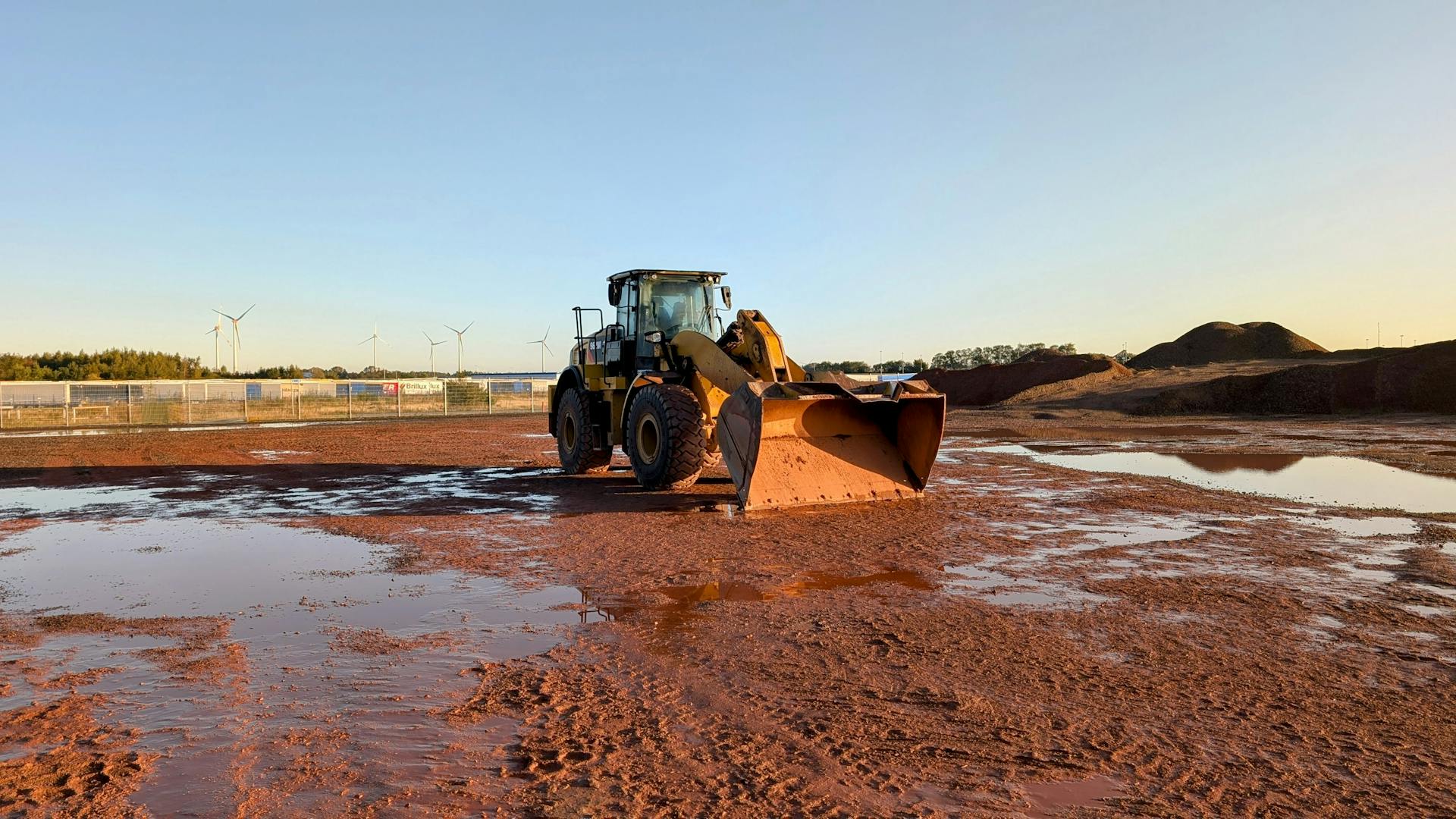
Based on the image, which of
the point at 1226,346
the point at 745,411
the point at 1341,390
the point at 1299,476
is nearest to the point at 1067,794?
the point at 745,411

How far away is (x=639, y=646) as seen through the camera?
17.5ft

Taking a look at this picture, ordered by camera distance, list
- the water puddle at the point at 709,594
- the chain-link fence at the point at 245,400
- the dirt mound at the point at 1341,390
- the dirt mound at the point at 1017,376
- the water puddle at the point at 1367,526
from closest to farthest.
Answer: the water puddle at the point at 709,594
the water puddle at the point at 1367,526
the chain-link fence at the point at 245,400
the dirt mound at the point at 1341,390
the dirt mound at the point at 1017,376

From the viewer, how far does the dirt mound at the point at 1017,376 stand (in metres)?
48.6

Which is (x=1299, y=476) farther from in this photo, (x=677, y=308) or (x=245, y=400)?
(x=245, y=400)

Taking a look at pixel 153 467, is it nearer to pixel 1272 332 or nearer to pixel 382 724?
pixel 382 724

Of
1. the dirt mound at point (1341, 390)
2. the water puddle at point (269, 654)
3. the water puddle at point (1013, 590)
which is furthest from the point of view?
the dirt mound at point (1341, 390)

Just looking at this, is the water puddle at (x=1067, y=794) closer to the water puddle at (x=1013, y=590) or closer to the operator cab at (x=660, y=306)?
the water puddle at (x=1013, y=590)

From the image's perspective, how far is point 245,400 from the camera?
1366 inches

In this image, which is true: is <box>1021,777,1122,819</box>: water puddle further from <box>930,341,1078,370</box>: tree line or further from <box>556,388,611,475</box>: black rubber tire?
<box>930,341,1078,370</box>: tree line

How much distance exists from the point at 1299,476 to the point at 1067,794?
1269 centimetres

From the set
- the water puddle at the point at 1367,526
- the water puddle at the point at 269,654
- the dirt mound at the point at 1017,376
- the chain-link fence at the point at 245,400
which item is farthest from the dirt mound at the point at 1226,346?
the water puddle at the point at 269,654

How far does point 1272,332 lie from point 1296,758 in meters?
62.9

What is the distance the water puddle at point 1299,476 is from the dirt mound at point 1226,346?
42.6m

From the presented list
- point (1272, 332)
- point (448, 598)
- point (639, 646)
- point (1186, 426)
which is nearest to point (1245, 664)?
point (639, 646)
